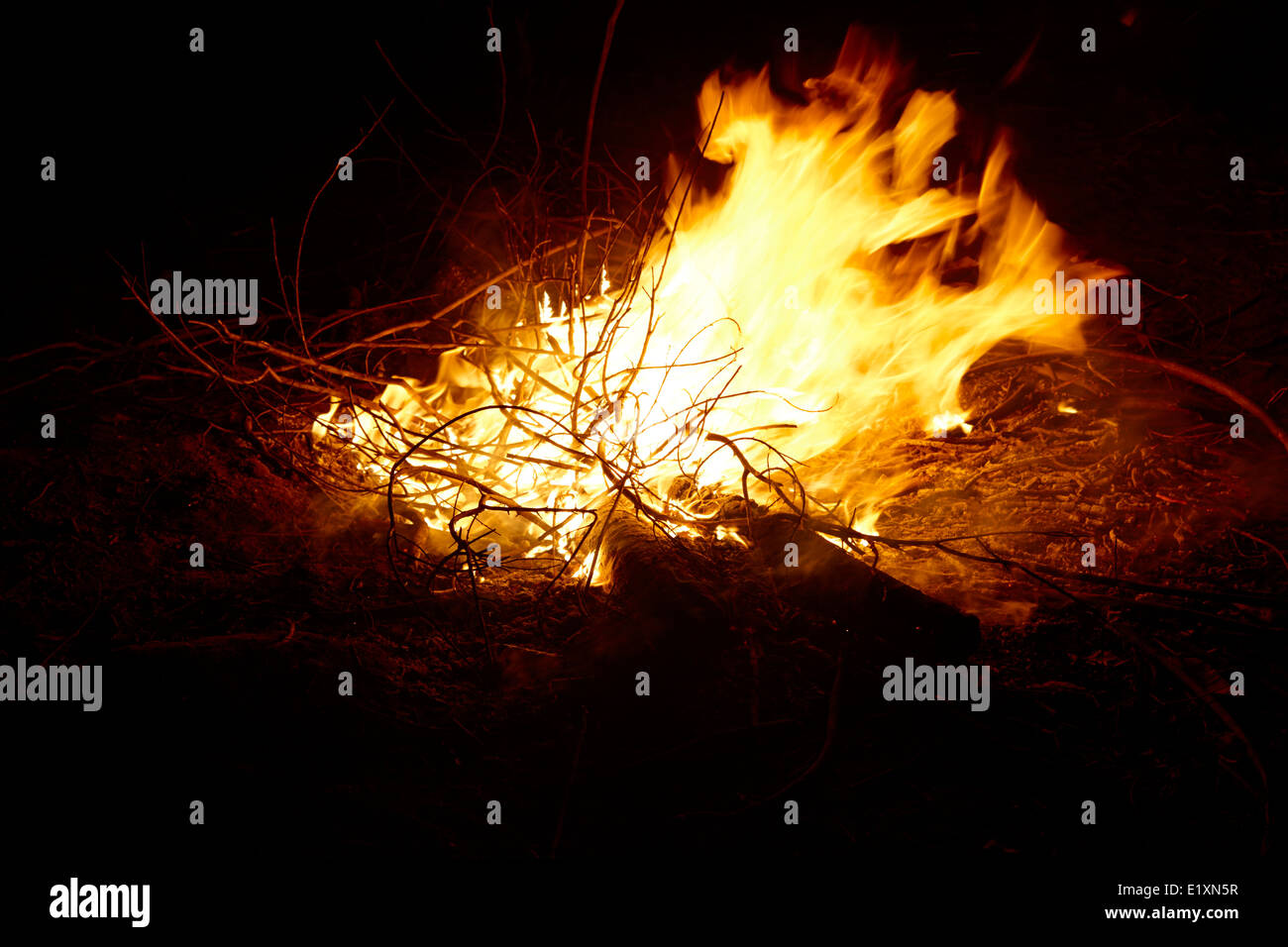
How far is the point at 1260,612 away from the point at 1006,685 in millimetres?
932

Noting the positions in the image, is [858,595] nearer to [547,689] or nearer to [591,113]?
[547,689]

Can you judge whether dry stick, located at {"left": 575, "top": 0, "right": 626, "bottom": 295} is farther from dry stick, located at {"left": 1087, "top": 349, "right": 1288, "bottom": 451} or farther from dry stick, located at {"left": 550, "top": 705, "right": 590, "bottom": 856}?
dry stick, located at {"left": 1087, "top": 349, "right": 1288, "bottom": 451}

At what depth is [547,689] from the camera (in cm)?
273

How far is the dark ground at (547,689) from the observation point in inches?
86.7

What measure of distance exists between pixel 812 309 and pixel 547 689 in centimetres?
214

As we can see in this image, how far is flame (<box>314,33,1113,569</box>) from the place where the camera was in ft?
12.6

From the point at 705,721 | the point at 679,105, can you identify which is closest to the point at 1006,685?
the point at 705,721

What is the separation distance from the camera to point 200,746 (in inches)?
96.2

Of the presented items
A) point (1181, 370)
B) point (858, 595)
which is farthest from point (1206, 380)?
point (858, 595)

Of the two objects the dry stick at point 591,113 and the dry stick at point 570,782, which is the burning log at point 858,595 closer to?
the dry stick at point 570,782

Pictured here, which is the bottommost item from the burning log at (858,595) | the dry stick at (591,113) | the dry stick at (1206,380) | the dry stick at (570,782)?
the dry stick at (570,782)

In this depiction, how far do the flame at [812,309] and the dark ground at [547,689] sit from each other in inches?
20.8

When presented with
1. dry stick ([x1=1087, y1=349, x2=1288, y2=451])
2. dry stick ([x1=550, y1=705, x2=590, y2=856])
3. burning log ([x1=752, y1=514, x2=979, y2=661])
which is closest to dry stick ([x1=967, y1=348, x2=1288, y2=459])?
dry stick ([x1=1087, y1=349, x2=1288, y2=451])

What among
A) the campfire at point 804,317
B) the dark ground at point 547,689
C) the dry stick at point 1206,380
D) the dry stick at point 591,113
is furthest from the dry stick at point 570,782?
the dry stick at point 1206,380
